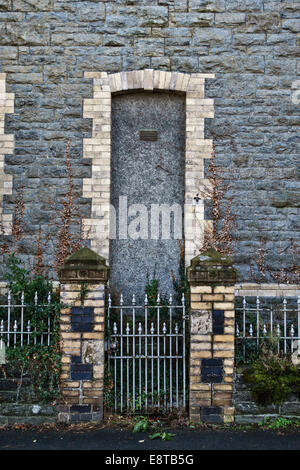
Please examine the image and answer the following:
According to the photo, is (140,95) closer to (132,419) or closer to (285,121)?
(285,121)

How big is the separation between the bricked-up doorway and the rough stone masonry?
497mm

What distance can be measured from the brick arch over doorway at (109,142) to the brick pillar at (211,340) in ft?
6.54

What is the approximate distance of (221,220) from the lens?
7.69 m

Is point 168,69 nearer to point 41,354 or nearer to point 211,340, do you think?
point 211,340

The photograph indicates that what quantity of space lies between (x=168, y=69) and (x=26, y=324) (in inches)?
171

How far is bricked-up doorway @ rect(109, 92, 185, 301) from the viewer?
7.82 m

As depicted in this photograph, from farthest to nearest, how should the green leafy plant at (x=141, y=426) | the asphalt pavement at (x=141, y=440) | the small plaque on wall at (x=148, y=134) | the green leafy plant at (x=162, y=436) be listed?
1. the small plaque on wall at (x=148, y=134)
2. the green leafy plant at (x=141, y=426)
3. the green leafy plant at (x=162, y=436)
4. the asphalt pavement at (x=141, y=440)

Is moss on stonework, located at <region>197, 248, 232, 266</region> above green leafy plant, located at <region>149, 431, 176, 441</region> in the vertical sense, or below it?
above

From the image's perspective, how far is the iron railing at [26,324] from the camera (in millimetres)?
5801

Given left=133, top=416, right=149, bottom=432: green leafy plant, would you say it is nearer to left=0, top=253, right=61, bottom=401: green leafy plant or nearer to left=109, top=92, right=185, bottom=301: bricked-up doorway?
left=0, top=253, right=61, bottom=401: green leafy plant

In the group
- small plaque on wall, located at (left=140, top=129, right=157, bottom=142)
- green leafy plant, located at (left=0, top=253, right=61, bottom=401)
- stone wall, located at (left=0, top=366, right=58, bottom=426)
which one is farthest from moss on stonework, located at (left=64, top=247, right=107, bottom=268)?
small plaque on wall, located at (left=140, top=129, right=157, bottom=142)

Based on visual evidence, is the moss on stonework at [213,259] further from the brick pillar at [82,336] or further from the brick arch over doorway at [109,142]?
the brick arch over doorway at [109,142]

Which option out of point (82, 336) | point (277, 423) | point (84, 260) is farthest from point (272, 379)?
point (84, 260)

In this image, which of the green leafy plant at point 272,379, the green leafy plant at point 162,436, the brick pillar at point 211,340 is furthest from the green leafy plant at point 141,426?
the green leafy plant at point 272,379
